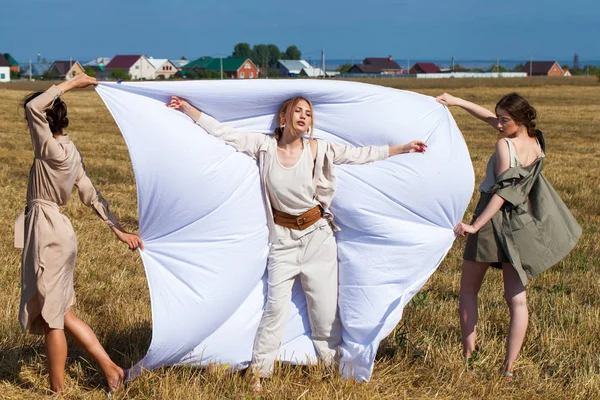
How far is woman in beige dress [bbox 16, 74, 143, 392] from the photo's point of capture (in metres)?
4.48

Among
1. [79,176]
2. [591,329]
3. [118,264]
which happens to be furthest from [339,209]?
[118,264]

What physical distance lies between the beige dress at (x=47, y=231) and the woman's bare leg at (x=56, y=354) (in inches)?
3.3

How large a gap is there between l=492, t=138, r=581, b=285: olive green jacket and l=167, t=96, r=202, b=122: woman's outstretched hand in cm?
191

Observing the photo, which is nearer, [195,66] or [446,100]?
[446,100]

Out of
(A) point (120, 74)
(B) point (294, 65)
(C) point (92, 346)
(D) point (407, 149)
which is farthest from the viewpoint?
(B) point (294, 65)

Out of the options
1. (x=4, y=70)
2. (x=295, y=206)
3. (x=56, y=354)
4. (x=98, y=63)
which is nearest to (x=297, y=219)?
(x=295, y=206)

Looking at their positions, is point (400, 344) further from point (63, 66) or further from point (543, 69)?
point (543, 69)

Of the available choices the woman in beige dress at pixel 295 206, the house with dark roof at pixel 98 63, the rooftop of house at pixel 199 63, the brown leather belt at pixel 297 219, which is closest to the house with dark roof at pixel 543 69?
the rooftop of house at pixel 199 63

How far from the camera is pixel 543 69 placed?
154 metres

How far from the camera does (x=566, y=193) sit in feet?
42.2

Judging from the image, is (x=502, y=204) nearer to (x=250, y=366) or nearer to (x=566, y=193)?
(x=250, y=366)

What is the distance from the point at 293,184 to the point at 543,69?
517ft

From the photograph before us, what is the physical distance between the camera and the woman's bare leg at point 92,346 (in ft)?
15.7

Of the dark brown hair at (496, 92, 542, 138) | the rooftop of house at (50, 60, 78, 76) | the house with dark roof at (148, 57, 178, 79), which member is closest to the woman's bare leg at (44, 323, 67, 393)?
the dark brown hair at (496, 92, 542, 138)
